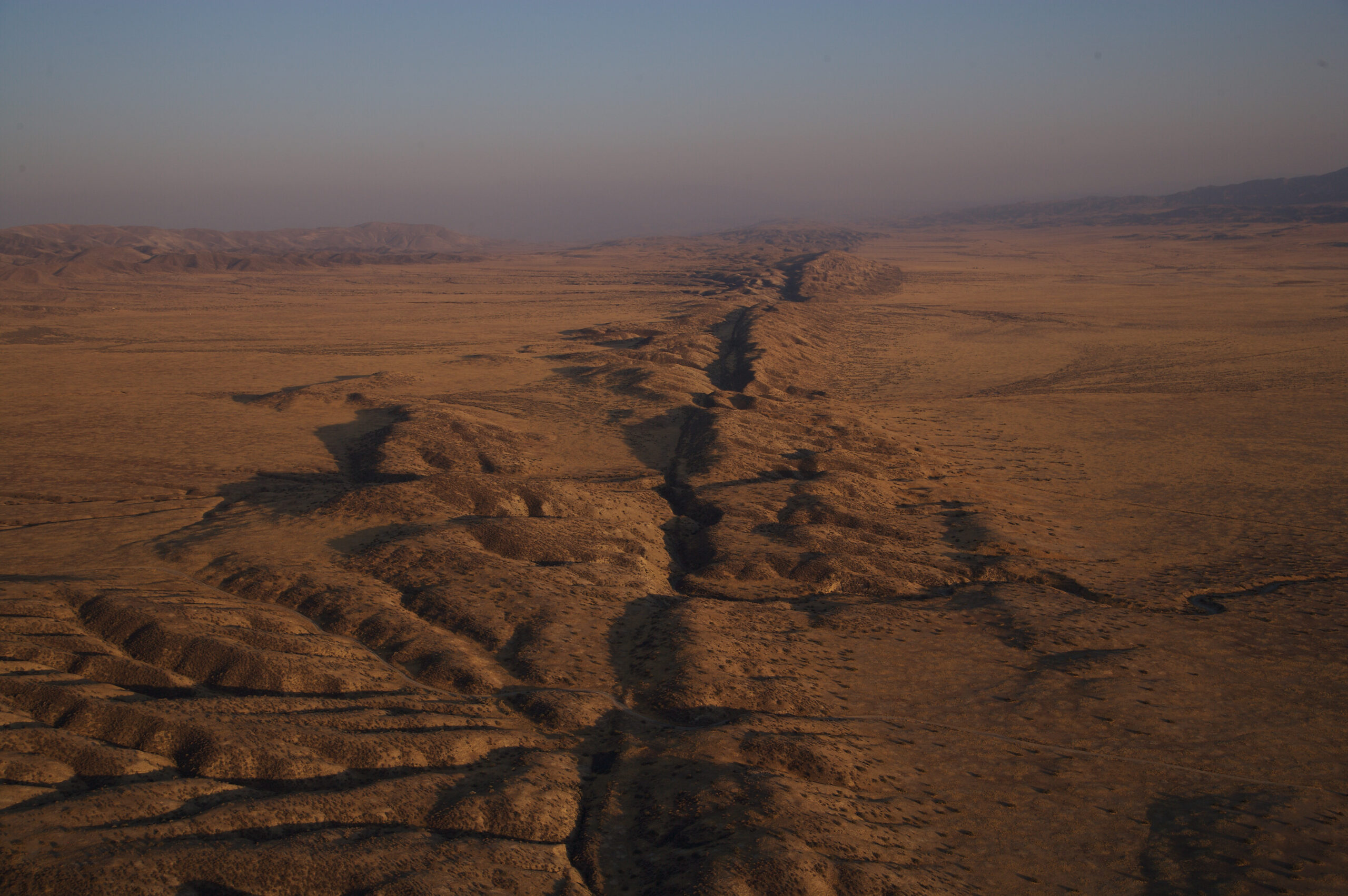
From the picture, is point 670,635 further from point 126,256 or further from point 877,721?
point 126,256

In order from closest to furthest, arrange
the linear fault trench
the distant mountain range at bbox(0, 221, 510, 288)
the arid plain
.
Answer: the arid plain, the linear fault trench, the distant mountain range at bbox(0, 221, 510, 288)

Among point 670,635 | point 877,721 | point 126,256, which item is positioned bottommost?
point 877,721

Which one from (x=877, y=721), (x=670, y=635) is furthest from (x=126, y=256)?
(x=877, y=721)

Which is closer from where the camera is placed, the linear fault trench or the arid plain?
the arid plain

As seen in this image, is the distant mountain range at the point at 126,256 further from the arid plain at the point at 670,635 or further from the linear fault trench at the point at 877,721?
the linear fault trench at the point at 877,721

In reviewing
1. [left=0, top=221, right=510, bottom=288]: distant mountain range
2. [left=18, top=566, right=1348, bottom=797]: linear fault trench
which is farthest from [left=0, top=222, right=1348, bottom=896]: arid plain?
Result: [left=0, top=221, right=510, bottom=288]: distant mountain range

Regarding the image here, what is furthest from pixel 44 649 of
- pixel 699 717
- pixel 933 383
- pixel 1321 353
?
pixel 1321 353

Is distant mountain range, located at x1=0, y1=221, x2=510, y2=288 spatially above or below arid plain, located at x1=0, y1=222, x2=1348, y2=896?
above

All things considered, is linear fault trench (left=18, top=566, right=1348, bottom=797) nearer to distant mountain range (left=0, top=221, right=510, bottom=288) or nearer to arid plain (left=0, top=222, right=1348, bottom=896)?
arid plain (left=0, top=222, right=1348, bottom=896)
